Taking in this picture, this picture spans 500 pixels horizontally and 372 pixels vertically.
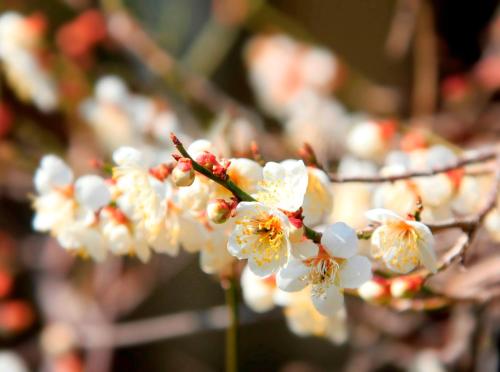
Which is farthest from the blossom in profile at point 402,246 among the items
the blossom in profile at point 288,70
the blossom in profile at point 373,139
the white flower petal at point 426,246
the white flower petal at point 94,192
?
the blossom in profile at point 288,70

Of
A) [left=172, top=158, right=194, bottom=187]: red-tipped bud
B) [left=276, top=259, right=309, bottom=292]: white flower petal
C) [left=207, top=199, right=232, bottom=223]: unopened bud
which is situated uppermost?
[left=172, top=158, right=194, bottom=187]: red-tipped bud

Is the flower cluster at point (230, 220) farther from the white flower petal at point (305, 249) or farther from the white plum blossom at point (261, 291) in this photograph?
the white plum blossom at point (261, 291)

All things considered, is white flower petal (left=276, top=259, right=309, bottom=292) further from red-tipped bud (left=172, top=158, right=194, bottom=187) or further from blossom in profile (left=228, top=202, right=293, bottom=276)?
red-tipped bud (left=172, top=158, right=194, bottom=187)

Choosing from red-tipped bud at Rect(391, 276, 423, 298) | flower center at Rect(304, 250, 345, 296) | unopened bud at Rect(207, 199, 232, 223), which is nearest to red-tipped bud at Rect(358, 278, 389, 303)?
red-tipped bud at Rect(391, 276, 423, 298)

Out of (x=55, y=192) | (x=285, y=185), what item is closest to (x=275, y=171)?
(x=285, y=185)

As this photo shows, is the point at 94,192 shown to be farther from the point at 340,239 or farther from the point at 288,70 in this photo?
the point at 288,70
